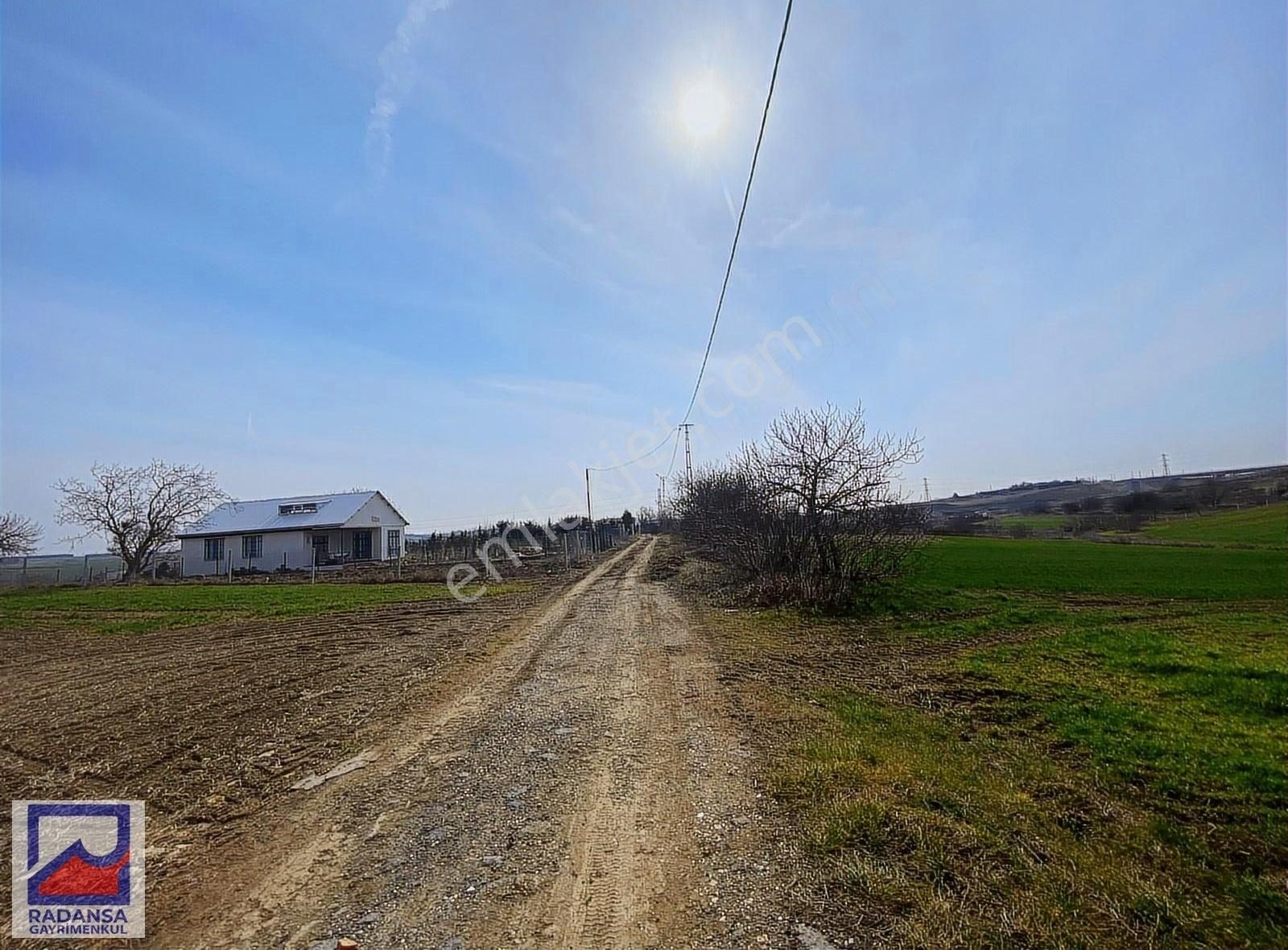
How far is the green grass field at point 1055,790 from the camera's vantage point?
2684 millimetres

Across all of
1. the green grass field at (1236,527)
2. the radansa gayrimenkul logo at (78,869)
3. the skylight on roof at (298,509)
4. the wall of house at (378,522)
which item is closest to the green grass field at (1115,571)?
the green grass field at (1236,527)

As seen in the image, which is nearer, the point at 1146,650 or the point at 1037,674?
the point at 1037,674

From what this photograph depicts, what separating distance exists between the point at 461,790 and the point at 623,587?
1379 cm

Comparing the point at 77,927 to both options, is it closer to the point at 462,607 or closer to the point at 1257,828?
the point at 1257,828

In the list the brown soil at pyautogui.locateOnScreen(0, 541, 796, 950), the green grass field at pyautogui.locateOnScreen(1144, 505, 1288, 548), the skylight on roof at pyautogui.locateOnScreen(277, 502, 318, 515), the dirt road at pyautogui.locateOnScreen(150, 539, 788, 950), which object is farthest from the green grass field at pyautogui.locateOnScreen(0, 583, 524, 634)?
the green grass field at pyautogui.locateOnScreen(1144, 505, 1288, 548)

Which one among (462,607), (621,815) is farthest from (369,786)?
(462,607)

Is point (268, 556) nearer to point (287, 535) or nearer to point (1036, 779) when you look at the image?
point (287, 535)

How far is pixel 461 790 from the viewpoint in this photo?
13.5 feet

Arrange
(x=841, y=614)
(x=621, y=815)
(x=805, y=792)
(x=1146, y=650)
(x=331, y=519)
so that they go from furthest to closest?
(x=331, y=519), (x=841, y=614), (x=1146, y=650), (x=805, y=792), (x=621, y=815)

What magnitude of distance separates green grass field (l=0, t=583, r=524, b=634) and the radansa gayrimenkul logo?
34.2 ft

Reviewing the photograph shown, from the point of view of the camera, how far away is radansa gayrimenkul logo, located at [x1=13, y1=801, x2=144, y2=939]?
2.83m

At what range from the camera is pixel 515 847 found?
10.9 ft

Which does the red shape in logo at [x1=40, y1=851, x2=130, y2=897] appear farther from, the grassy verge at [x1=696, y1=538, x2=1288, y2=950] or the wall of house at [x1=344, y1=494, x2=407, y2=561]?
the wall of house at [x1=344, y1=494, x2=407, y2=561]

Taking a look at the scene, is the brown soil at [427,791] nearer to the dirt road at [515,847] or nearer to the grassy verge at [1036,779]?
the dirt road at [515,847]
